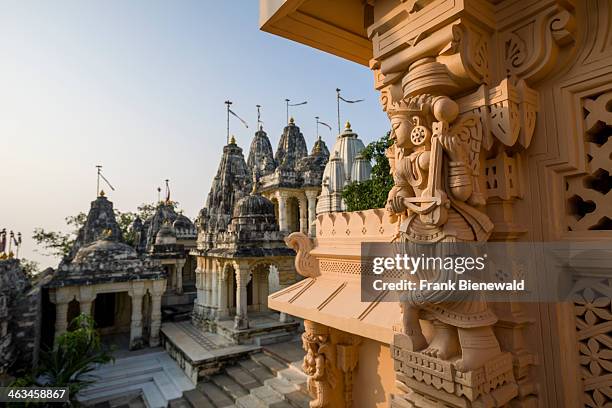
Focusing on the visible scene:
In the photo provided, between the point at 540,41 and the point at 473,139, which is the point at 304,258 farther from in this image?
the point at 540,41

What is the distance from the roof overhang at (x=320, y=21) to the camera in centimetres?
325

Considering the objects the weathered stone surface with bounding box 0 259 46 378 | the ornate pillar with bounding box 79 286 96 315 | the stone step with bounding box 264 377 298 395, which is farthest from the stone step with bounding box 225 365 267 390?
the ornate pillar with bounding box 79 286 96 315

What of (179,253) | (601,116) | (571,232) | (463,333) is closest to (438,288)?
(463,333)

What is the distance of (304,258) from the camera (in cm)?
452

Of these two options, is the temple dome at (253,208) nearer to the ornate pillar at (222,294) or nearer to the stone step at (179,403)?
the ornate pillar at (222,294)

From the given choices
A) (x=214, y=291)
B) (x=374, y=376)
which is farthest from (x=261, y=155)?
(x=374, y=376)

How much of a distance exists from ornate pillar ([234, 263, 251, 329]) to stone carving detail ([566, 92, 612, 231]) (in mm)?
13020

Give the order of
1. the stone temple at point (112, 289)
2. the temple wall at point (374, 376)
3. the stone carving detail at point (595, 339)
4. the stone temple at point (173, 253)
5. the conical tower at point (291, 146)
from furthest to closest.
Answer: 1. the conical tower at point (291, 146)
2. the stone temple at point (173, 253)
3. the stone temple at point (112, 289)
4. the temple wall at point (374, 376)
5. the stone carving detail at point (595, 339)

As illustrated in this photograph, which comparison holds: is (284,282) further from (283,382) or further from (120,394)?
(120,394)

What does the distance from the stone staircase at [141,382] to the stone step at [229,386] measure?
921 millimetres

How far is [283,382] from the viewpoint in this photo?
9.10 metres

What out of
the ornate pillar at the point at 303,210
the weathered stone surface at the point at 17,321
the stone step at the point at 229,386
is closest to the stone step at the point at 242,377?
the stone step at the point at 229,386

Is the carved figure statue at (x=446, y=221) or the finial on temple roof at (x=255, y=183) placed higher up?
the finial on temple roof at (x=255, y=183)

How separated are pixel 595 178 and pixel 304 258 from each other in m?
3.21
